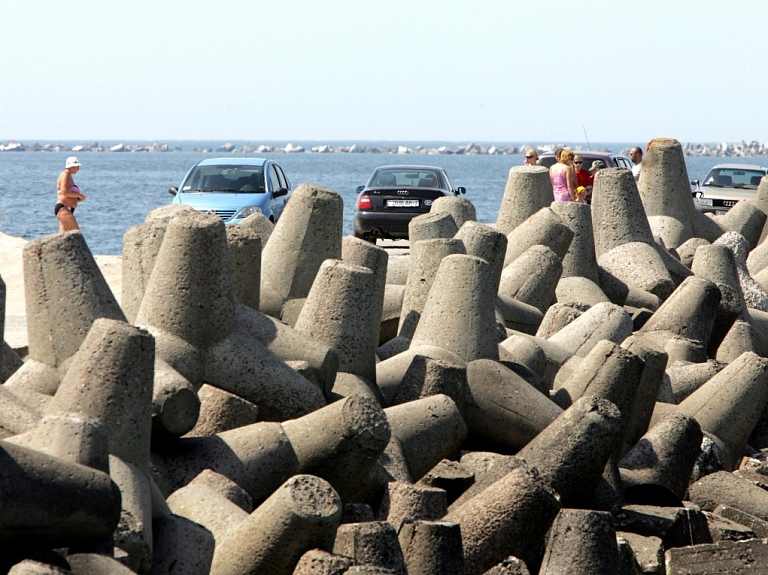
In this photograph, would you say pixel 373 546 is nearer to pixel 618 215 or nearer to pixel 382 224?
pixel 618 215

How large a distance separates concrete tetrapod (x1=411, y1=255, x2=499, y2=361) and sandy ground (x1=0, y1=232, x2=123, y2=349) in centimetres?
252

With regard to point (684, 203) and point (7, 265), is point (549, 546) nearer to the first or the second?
point (684, 203)

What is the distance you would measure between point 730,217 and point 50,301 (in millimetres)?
10113

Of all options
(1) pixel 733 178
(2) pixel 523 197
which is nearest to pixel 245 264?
(2) pixel 523 197

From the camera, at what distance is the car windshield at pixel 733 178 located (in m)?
21.4

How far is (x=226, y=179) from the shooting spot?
631 inches

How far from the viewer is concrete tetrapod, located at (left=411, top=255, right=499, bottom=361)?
242 inches

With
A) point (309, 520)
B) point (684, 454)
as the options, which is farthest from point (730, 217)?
point (309, 520)

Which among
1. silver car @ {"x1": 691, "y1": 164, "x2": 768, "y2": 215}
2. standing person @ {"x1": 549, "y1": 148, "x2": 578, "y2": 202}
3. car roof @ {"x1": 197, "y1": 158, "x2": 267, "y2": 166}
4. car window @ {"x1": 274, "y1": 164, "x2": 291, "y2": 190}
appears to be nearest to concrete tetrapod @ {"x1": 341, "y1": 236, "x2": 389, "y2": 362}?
standing person @ {"x1": 549, "y1": 148, "x2": 578, "y2": 202}

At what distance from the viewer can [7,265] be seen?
47.4 ft

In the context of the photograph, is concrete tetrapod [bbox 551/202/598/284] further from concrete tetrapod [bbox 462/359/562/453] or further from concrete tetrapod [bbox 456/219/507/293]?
concrete tetrapod [bbox 462/359/562/453]

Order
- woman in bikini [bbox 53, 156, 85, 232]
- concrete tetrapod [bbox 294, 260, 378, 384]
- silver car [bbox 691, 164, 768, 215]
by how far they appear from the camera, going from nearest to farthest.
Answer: concrete tetrapod [bbox 294, 260, 378, 384]
woman in bikini [bbox 53, 156, 85, 232]
silver car [bbox 691, 164, 768, 215]

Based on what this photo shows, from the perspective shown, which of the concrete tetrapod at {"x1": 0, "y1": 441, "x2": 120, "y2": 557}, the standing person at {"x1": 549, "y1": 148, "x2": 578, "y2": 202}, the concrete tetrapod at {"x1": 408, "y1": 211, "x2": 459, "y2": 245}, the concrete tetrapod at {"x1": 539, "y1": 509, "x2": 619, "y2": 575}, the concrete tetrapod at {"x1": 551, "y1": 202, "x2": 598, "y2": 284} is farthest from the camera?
the standing person at {"x1": 549, "y1": 148, "x2": 578, "y2": 202}

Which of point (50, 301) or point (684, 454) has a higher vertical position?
point (50, 301)
